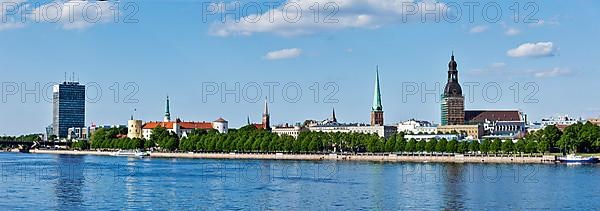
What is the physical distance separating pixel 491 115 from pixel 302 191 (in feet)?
292

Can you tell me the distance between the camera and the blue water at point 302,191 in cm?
2731

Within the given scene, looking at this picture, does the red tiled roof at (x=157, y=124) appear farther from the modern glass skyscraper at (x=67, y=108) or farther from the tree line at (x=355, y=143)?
the modern glass skyscraper at (x=67, y=108)

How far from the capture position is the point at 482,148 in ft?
222

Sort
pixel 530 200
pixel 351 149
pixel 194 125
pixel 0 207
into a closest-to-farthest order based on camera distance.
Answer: pixel 0 207
pixel 530 200
pixel 351 149
pixel 194 125

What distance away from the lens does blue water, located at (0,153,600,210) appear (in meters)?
27.3

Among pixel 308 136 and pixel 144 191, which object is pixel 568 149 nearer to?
pixel 308 136

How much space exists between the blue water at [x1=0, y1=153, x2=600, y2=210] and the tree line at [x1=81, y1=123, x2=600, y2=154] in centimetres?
2132

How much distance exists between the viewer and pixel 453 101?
4414 inches

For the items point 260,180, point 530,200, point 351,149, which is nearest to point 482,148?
point 351,149

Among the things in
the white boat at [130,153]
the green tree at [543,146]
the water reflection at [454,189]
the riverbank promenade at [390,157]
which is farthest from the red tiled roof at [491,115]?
the water reflection at [454,189]

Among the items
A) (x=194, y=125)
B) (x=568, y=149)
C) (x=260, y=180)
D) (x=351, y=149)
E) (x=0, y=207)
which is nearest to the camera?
(x=0, y=207)

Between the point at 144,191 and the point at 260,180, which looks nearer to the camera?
the point at 144,191

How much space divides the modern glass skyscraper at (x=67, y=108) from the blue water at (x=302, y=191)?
343 ft

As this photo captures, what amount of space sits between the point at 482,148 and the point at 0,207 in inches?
1851
